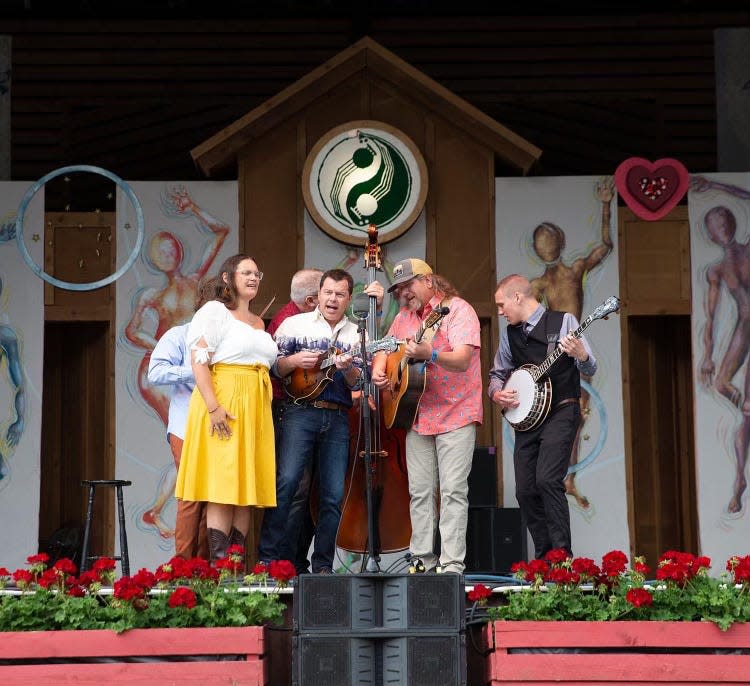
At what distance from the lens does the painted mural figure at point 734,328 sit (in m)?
10.7

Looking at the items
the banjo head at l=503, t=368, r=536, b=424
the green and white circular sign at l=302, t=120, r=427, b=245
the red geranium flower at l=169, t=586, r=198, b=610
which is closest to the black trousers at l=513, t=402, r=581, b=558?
the banjo head at l=503, t=368, r=536, b=424

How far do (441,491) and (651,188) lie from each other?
159 inches

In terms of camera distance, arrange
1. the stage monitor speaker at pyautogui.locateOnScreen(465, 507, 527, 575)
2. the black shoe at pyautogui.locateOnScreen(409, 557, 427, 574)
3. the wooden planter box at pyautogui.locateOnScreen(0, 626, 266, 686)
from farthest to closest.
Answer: the stage monitor speaker at pyautogui.locateOnScreen(465, 507, 527, 575)
the black shoe at pyautogui.locateOnScreen(409, 557, 427, 574)
the wooden planter box at pyautogui.locateOnScreen(0, 626, 266, 686)

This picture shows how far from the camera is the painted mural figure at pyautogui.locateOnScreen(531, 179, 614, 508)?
1079 cm

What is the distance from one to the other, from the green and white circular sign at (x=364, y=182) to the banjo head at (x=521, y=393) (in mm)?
2854

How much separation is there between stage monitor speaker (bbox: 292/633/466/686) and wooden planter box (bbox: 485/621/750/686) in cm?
18

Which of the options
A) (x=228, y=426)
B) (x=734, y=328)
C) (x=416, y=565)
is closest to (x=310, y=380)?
(x=228, y=426)

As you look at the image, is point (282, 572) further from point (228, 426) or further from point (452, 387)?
point (452, 387)

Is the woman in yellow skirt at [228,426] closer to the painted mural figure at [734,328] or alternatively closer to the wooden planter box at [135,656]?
the wooden planter box at [135,656]

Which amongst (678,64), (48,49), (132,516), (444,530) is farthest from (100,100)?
(444,530)

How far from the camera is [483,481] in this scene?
396 inches

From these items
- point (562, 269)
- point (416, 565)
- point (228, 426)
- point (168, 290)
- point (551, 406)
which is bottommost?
point (416, 565)

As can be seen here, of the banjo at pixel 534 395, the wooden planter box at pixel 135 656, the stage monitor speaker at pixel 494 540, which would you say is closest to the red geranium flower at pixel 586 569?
the wooden planter box at pixel 135 656

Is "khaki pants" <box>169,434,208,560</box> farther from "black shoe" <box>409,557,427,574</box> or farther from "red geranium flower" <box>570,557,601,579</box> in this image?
"red geranium flower" <box>570,557,601,579</box>
